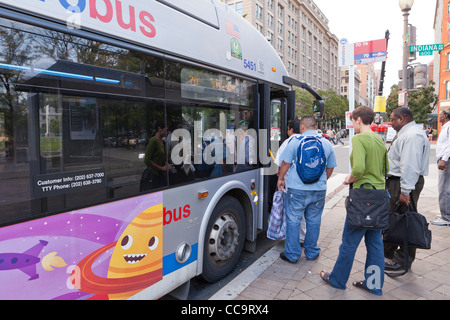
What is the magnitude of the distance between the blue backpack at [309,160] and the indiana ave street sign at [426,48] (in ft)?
20.8

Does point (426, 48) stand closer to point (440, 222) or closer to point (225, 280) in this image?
point (440, 222)

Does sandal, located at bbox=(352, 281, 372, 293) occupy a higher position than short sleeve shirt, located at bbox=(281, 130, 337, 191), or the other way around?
short sleeve shirt, located at bbox=(281, 130, 337, 191)

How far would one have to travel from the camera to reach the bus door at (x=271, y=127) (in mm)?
4344

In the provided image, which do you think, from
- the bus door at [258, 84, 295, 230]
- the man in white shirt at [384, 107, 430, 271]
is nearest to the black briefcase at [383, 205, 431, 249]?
the man in white shirt at [384, 107, 430, 271]

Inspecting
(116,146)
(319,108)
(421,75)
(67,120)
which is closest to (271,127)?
(319,108)

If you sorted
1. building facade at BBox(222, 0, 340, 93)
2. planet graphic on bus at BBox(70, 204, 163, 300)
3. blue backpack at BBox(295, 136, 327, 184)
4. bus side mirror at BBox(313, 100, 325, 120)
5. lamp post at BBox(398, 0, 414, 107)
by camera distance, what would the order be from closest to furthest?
planet graphic on bus at BBox(70, 204, 163, 300), blue backpack at BBox(295, 136, 327, 184), bus side mirror at BBox(313, 100, 325, 120), lamp post at BBox(398, 0, 414, 107), building facade at BBox(222, 0, 340, 93)

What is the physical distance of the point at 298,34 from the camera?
65.5 meters

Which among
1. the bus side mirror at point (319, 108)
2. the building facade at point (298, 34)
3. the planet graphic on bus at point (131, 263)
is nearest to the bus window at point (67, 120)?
the planet graphic on bus at point (131, 263)

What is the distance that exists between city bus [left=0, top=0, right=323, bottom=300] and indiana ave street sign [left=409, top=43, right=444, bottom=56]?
662cm

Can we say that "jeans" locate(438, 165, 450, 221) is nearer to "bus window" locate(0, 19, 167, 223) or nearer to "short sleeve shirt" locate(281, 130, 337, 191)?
"short sleeve shirt" locate(281, 130, 337, 191)

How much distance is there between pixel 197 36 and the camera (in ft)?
10.2

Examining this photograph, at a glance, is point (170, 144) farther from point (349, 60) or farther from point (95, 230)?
point (349, 60)

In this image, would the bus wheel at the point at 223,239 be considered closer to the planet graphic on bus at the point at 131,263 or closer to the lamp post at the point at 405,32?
the planet graphic on bus at the point at 131,263

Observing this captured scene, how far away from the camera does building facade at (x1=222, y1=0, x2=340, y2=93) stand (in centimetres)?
4975
